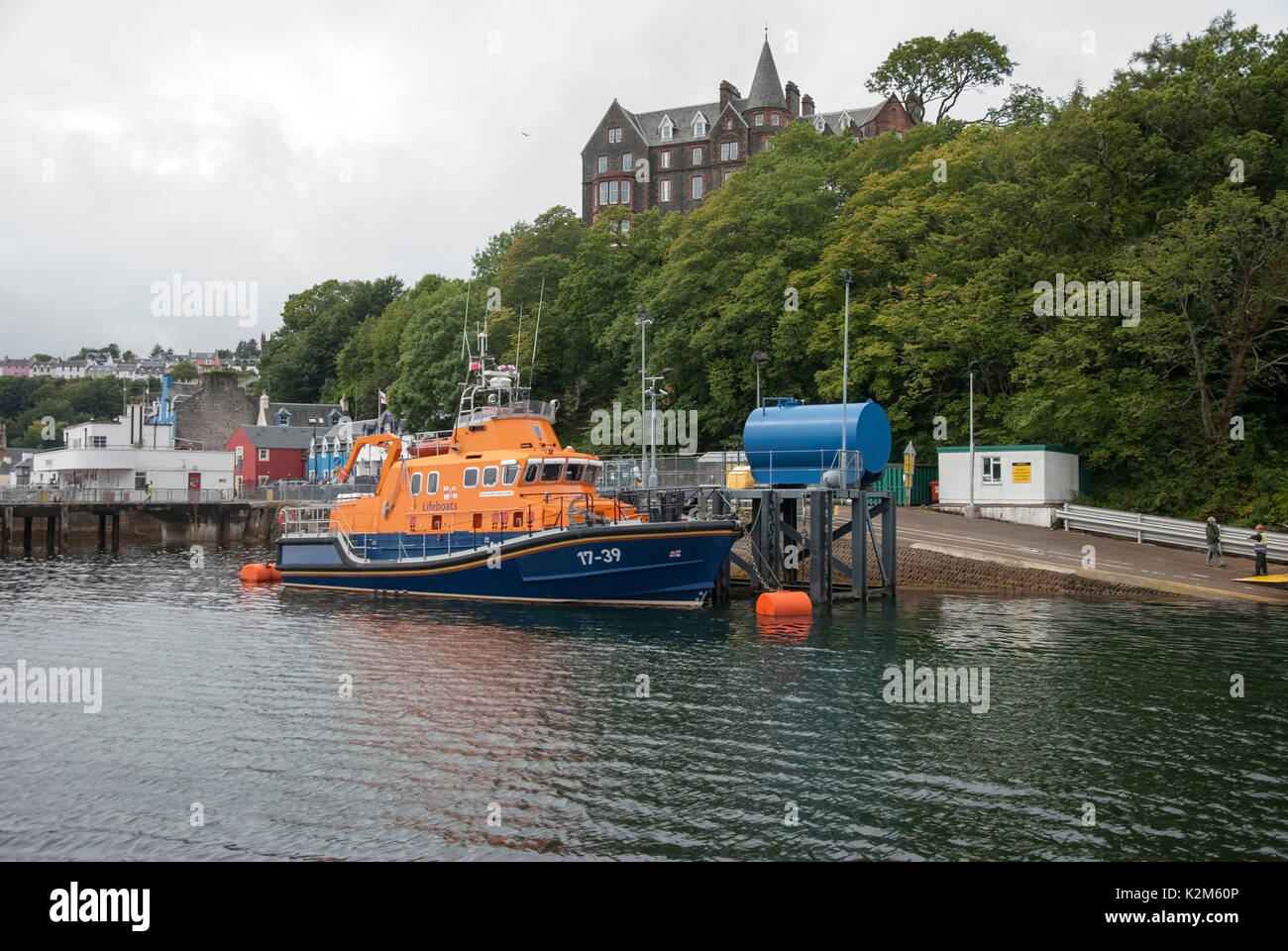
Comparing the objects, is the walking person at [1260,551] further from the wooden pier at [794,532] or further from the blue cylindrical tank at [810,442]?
the blue cylindrical tank at [810,442]

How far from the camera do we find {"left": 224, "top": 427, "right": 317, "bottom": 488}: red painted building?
96.6 m

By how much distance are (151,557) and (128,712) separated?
3728 cm

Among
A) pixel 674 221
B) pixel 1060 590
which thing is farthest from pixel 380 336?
pixel 1060 590

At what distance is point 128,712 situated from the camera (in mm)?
17000

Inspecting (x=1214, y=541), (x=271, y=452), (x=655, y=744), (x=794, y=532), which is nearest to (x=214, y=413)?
(x=271, y=452)

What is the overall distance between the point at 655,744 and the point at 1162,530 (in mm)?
27921

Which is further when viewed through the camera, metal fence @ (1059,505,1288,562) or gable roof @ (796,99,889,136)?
gable roof @ (796,99,889,136)

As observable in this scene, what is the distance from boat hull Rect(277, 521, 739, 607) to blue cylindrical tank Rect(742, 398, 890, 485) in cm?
463

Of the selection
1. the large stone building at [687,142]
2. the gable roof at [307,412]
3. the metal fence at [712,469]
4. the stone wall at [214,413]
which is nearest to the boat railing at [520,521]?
the metal fence at [712,469]

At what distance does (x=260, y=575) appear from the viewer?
A: 39.3m

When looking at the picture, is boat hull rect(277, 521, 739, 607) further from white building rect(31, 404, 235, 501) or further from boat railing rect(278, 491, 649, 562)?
white building rect(31, 404, 235, 501)

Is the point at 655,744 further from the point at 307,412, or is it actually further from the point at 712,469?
the point at 307,412

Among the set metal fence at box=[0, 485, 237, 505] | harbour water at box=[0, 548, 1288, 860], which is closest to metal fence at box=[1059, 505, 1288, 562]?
harbour water at box=[0, 548, 1288, 860]
